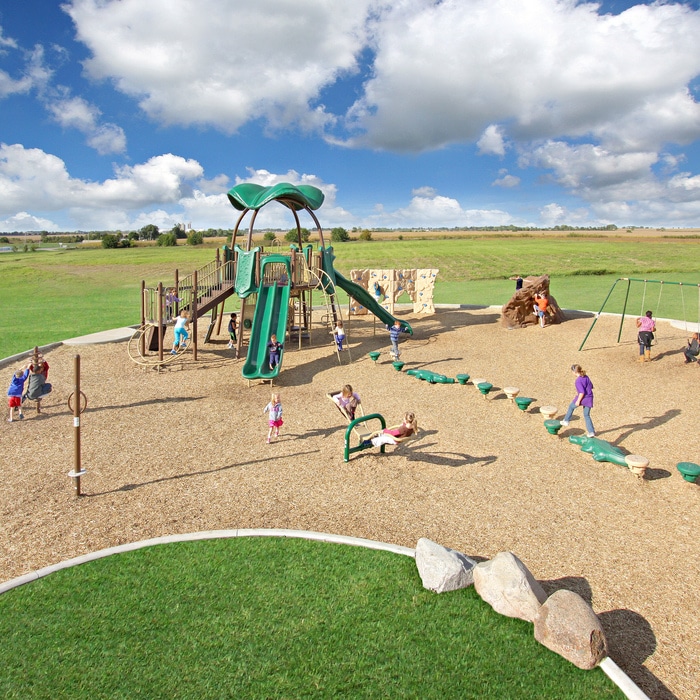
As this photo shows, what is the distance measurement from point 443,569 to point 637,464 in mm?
4573

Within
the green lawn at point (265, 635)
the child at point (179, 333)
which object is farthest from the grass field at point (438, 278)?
the green lawn at point (265, 635)

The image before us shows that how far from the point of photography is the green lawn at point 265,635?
4.79 metres

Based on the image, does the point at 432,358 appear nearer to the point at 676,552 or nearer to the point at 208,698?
the point at 676,552

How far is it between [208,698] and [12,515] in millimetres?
4940

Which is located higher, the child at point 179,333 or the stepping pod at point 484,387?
the child at point 179,333

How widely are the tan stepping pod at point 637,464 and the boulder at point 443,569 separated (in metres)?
4.12

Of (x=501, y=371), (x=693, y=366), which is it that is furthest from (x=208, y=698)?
(x=693, y=366)

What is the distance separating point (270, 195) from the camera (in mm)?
18391

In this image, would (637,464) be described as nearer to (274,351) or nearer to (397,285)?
(274,351)

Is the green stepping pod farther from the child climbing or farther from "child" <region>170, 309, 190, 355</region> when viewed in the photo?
"child" <region>170, 309, 190, 355</region>

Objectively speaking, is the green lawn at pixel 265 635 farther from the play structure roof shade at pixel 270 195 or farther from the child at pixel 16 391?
the play structure roof shade at pixel 270 195

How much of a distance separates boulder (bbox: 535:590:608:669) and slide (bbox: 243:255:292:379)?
403 inches

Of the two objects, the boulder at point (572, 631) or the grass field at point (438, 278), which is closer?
the boulder at point (572, 631)

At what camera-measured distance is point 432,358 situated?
59.4ft
